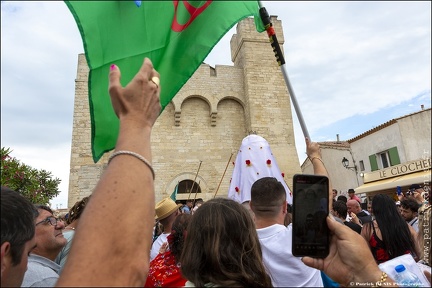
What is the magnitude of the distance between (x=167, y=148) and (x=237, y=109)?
12.8 feet

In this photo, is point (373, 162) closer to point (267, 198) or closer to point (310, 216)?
point (267, 198)

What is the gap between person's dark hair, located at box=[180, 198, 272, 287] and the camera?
1.28m

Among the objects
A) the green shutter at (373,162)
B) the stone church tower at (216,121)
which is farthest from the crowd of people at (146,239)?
the green shutter at (373,162)

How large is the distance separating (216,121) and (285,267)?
12178 mm

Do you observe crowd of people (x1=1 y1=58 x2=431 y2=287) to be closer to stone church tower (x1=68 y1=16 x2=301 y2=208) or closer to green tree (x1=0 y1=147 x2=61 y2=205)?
green tree (x1=0 y1=147 x2=61 y2=205)

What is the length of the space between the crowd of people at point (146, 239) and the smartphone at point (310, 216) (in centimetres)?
5

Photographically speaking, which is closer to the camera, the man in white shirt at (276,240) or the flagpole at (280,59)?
the flagpole at (280,59)

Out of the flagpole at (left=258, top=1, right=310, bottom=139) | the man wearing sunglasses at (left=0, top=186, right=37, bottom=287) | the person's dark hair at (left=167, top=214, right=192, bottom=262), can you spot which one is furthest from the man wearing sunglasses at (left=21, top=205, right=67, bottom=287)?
the flagpole at (left=258, top=1, right=310, bottom=139)

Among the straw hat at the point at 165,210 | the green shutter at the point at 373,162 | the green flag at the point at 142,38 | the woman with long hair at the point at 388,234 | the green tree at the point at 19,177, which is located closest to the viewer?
the green flag at the point at 142,38

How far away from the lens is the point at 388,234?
2801mm

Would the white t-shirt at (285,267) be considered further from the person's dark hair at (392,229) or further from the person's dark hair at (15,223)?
the person's dark hair at (15,223)

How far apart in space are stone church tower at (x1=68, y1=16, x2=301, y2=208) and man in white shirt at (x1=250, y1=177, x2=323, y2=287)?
398 inches

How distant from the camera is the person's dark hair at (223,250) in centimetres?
128

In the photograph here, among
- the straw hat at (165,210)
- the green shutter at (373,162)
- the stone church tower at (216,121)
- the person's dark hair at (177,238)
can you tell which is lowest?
the person's dark hair at (177,238)
